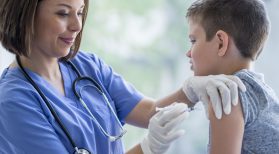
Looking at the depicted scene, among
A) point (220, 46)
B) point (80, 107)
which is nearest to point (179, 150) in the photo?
point (80, 107)

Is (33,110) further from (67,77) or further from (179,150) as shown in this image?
(179,150)

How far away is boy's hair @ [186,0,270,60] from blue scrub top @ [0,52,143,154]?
457mm

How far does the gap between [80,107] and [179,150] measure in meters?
1.01

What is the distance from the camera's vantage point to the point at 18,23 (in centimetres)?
142

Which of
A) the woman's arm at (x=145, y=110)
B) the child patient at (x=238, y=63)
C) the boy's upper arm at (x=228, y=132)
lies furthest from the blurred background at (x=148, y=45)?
the boy's upper arm at (x=228, y=132)

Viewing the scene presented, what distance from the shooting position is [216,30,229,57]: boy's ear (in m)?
1.35

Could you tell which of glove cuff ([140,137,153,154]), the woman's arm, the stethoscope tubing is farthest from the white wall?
the stethoscope tubing

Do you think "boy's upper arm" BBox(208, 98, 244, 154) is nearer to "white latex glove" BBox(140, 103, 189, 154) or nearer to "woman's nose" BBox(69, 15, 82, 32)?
"white latex glove" BBox(140, 103, 189, 154)

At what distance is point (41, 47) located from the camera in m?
1.49

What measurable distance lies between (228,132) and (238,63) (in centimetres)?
24

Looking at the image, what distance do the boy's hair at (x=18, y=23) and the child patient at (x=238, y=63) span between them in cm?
50

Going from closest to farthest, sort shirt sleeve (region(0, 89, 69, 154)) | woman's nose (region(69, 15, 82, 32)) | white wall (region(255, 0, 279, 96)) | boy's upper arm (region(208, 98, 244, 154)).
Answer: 1. boy's upper arm (region(208, 98, 244, 154))
2. shirt sleeve (region(0, 89, 69, 154))
3. woman's nose (region(69, 15, 82, 32))
4. white wall (region(255, 0, 279, 96))

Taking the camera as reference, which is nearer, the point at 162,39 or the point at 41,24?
the point at 41,24

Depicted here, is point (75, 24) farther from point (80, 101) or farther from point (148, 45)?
point (148, 45)
